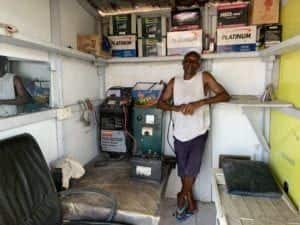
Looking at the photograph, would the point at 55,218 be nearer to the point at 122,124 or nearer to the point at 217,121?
the point at 122,124

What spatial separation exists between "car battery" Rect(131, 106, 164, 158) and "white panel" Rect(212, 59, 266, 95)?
0.82 m

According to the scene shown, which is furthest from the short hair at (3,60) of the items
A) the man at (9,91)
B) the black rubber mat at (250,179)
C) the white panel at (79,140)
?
the black rubber mat at (250,179)

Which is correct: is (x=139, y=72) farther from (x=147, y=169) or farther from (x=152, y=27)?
(x=147, y=169)

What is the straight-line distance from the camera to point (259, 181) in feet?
5.72

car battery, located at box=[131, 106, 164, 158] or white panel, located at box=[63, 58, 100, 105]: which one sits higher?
white panel, located at box=[63, 58, 100, 105]

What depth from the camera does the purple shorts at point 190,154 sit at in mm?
2322

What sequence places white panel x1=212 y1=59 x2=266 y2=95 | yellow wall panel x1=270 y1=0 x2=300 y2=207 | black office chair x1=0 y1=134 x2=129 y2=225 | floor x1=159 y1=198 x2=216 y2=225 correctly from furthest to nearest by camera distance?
1. white panel x1=212 y1=59 x2=266 y2=95
2. floor x1=159 y1=198 x2=216 y2=225
3. yellow wall panel x1=270 y1=0 x2=300 y2=207
4. black office chair x1=0 y1=134 x2=129 y2=225

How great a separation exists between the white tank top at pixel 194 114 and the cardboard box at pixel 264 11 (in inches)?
30.2

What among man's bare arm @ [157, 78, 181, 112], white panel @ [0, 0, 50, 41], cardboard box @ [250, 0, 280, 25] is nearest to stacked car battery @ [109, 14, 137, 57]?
man's bare arm @ [157, 78, 181, 112]

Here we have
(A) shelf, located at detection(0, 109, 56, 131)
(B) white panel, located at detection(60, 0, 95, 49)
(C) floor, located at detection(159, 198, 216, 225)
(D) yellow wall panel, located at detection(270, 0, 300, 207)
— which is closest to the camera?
(A) shelf, located at detection(0, 109, 56, 131)

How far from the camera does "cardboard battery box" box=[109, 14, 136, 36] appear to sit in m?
2.58

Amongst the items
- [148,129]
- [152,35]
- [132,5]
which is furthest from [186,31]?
[148,129]

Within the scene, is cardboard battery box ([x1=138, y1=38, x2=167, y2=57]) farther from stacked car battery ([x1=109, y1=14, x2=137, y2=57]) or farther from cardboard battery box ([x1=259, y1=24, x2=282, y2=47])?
cardboard battery box ([x1=259, y1=24, x2=282, y2=47])

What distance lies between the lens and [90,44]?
2.32 meters
